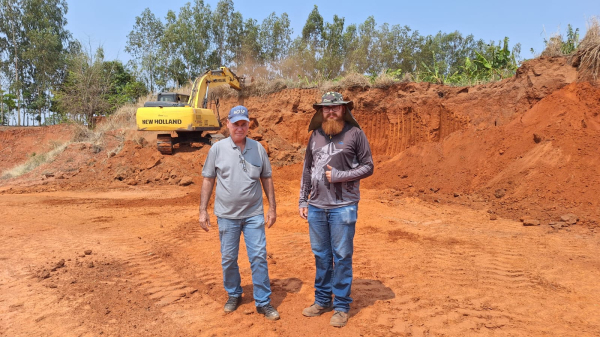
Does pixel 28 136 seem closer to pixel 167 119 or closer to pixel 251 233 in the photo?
pixel 167 119

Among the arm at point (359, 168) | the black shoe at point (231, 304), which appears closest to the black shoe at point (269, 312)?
the black shoe at point (231, 304)

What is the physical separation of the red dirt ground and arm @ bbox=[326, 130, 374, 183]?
4.16 ft

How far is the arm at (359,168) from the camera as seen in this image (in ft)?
10.9

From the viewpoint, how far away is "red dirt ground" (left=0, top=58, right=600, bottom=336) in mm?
3549

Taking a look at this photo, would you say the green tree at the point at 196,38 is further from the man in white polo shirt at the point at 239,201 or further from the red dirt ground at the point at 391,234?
the man in white polo shirt at the point at 239,201

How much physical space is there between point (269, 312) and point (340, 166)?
4.74 ft

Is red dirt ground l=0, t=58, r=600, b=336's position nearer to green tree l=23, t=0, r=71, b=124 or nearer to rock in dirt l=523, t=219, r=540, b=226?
rock in dirt l=523, t=219, r=540, b=226

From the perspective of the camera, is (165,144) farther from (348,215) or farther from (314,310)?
(348,215)

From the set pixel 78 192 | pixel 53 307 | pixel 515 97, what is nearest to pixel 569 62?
pixel 515 97

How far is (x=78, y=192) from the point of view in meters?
12.2

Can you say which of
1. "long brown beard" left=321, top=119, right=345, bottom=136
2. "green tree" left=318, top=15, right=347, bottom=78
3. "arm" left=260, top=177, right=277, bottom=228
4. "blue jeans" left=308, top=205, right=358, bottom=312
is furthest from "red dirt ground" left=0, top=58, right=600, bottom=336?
"green tree" left=318, top=15, right=347, bottom=78

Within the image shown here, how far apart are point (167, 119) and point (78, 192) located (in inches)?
161

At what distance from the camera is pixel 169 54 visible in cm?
3316

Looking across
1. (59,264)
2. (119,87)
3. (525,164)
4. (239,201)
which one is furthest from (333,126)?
(119,87)
